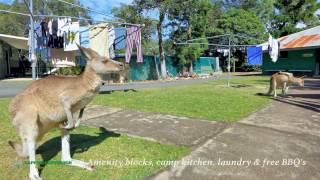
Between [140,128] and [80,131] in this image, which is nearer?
[80,131]

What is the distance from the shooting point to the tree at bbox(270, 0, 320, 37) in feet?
130

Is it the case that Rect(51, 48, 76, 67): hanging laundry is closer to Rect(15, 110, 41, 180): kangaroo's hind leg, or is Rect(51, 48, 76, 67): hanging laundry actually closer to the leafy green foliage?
Rect(15, 110, 41, 180): kangaroo's hind leg

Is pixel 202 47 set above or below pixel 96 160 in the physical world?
above

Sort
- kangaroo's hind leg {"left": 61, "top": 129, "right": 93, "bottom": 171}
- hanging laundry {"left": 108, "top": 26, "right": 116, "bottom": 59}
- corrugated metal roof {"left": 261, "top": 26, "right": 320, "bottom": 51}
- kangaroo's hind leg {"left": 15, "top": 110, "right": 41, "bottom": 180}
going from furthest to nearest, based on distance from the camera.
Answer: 1. corrugated metal roof {"left": 261, "top": 26, "right": 320, "bottom": 51}
2. hanging laundry {"left": 108, "top": 26, "right": 116, "bottom": 59}
3. kangaroo's hind leg {"left": 61, "top": 129, "right": 93, "bottom": 171}
4. kangaroo's hind leg {"left": 15, "top": 110, "right": 41, "bottom": 180}

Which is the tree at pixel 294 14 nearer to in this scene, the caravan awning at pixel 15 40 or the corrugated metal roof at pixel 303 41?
the corrugated metal roof at pixel 303 41

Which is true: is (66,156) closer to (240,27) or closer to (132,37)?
(132,37)

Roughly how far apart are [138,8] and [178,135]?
23773mm

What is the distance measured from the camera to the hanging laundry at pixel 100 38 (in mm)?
15148

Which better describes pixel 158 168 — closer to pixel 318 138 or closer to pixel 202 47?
pixel 318 138

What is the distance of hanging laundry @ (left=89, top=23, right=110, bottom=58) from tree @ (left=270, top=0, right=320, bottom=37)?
30478 mm

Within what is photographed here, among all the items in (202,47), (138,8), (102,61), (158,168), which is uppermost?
(138,8)

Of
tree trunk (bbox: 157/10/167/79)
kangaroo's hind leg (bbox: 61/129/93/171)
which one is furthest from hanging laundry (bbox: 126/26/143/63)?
tree trunk (bbox: 157/10/167/79)

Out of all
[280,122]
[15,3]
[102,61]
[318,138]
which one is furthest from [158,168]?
[15,3]

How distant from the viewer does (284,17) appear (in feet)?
132
